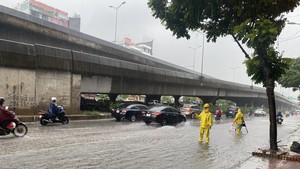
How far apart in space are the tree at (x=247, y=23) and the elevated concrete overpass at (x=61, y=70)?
12334 mm

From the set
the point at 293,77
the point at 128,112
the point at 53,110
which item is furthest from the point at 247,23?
the point at 293,77

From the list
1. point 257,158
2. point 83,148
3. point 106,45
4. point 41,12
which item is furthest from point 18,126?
point 41,12

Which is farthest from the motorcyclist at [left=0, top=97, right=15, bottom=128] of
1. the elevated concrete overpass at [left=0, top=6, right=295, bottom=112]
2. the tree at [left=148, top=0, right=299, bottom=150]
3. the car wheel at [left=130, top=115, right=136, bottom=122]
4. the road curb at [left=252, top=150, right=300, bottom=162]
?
the car wheel at [left=130, top=115, right=136, bottom=122]

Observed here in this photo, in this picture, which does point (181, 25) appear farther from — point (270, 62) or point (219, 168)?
point (219, 168)

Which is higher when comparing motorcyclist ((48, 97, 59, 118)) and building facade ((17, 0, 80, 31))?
building facade ((17, 0, 80, 31))

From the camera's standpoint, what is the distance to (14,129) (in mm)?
13734

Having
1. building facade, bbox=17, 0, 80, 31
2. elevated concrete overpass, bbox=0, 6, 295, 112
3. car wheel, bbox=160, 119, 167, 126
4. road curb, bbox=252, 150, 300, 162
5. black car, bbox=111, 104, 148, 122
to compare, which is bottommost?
car wheel, bbox=160, 119, 167, 126

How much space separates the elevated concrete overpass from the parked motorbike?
26.7 feet

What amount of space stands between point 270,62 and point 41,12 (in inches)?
5045

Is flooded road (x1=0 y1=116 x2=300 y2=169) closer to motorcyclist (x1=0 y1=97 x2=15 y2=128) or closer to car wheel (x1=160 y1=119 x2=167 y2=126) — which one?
motorcyclist (x1=0 y1=97 x2=15 y2=128)

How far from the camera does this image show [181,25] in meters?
13.8

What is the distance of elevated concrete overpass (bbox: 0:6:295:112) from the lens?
22047 millimetres

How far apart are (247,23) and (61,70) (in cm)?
1716

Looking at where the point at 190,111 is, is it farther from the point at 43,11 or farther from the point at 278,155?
the point at 43,11
